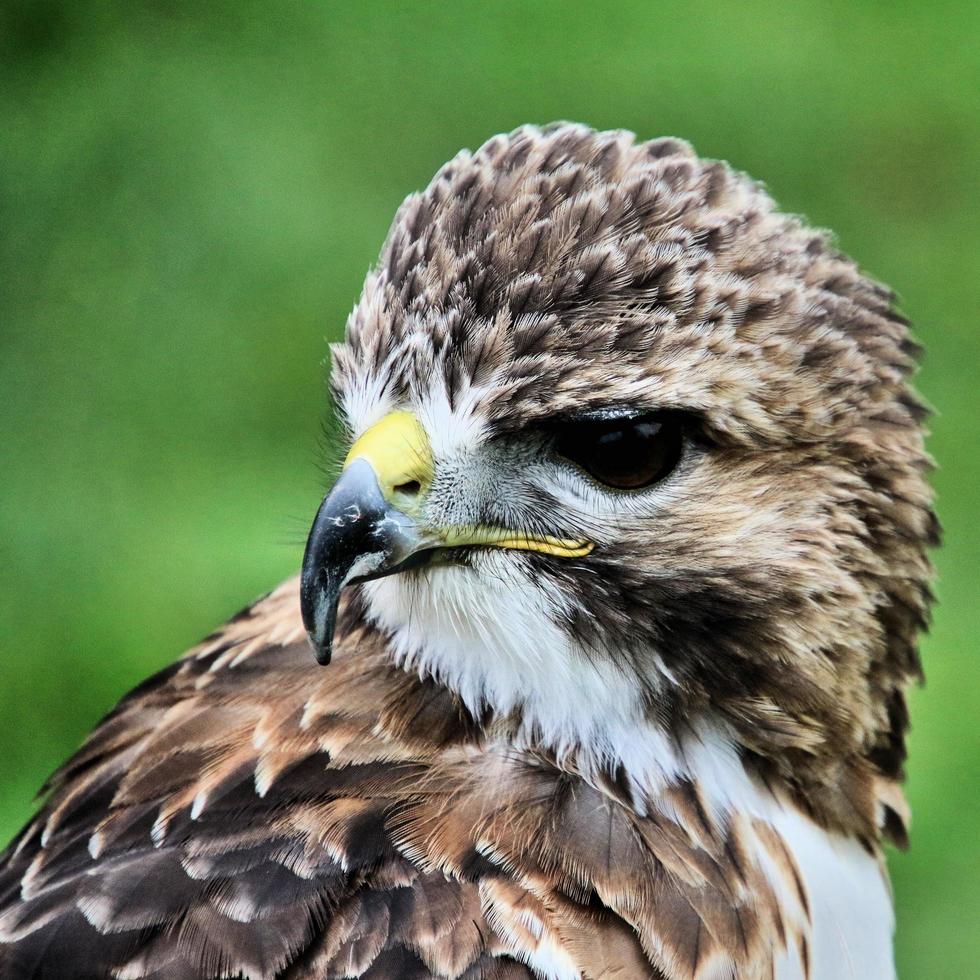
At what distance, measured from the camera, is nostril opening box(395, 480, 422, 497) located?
2.50 metres

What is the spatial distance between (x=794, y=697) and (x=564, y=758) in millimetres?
420

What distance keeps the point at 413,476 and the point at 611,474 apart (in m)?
0.33

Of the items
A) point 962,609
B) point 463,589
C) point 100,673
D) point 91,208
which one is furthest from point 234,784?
point 91,208

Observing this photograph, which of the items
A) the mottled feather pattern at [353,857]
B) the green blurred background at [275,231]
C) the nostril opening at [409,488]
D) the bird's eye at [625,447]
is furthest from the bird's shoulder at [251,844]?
the green blurred background at [275,231]

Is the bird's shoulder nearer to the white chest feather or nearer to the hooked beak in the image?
the white chest feather

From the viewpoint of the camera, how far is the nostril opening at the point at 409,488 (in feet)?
8.21

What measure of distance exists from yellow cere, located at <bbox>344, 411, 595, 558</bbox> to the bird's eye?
0.13 m

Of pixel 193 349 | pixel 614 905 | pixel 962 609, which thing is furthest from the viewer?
pixel 193 349

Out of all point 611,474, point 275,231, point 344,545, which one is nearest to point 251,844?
point 344,545

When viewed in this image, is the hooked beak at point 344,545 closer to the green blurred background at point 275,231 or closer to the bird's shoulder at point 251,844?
the bird's shoulder at point 251,844

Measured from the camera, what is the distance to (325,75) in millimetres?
7012

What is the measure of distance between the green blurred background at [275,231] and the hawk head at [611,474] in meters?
2.27

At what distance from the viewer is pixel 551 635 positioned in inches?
101

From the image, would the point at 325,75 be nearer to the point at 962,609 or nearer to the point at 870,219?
the point at 870,219
